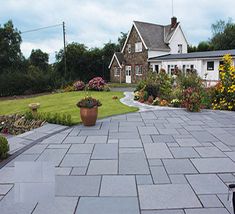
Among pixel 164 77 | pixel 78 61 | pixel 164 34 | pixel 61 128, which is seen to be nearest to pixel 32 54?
pixel 78 61

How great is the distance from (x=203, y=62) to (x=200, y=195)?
21272 millimetres

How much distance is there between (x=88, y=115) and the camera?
6555 mm

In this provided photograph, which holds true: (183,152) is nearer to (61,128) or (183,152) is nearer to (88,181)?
(88,181)

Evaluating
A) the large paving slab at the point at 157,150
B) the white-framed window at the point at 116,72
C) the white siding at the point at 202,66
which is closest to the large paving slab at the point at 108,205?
the large paving slab at the point at 157,150

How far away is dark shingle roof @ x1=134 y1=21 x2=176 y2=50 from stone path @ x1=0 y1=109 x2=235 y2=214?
2151 centimetres

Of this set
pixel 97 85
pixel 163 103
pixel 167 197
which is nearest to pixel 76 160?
pixel 167 197

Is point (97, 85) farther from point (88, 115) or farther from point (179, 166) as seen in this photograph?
point (179, 166)

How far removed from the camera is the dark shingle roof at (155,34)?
26.8 metres

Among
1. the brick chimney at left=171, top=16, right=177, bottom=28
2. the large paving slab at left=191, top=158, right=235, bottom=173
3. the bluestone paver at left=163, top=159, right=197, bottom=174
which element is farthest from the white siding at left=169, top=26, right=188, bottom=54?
the bluestone paver at left=163, top=159, right=197, bottom=174

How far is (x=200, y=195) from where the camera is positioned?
9.75 feet

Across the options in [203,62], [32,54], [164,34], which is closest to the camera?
[203,62]

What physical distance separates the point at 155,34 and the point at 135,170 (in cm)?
2643

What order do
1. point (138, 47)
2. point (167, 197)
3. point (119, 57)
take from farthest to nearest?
point (119, 57), point (138, 47), point (167, 197)

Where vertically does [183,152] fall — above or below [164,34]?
below
